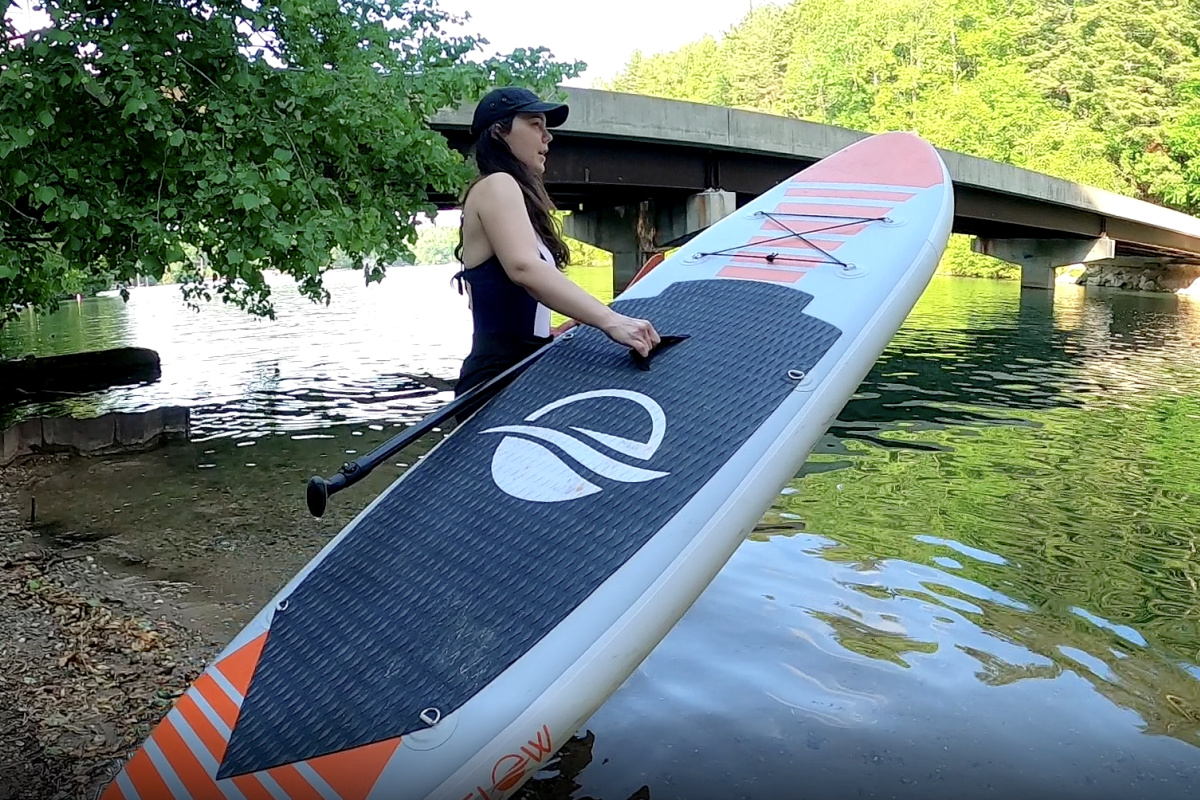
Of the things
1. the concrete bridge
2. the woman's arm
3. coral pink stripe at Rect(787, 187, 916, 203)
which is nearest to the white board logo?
the woman's arm

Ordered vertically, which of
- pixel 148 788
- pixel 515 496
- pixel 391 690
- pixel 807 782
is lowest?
pixel 807 782

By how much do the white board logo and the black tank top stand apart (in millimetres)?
256

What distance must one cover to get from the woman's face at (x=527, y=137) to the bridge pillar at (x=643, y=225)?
12301 millimetres

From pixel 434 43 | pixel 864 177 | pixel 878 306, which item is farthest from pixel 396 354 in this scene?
pixel 878 306

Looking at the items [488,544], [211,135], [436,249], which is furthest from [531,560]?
[436,249]

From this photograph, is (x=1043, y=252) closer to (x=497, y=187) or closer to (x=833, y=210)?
(x=833, y=210)

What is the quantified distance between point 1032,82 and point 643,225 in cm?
3200

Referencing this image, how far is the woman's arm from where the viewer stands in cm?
321

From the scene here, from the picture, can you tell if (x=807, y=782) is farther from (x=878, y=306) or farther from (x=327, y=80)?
(x=327, y=80)

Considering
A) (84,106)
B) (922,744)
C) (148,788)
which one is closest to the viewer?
(148,788)

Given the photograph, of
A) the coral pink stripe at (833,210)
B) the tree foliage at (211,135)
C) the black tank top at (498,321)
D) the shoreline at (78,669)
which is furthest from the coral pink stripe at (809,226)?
the shoreline at (78,669)

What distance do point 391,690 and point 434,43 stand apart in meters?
5.77

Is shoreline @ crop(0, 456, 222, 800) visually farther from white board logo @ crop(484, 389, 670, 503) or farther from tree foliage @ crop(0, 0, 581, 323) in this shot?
tree foliage @ crop(0, 0, 581, 323)

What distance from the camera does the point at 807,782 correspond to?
318 cm
